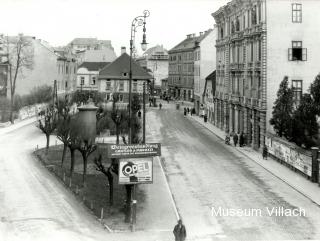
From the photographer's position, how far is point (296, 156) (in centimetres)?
2980

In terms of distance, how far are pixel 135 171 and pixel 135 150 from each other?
98 centimetres

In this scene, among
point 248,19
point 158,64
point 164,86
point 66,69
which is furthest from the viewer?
point 158,64

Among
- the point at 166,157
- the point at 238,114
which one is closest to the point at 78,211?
the point at 166,157

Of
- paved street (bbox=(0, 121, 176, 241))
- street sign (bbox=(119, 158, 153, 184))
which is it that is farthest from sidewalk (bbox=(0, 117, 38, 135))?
street sign (bbox=(119, 158, 153, 184))

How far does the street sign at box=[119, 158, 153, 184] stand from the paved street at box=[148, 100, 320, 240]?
9.20 feet

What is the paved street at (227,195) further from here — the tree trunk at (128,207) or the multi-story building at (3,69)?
the multi-story building at (3,69)

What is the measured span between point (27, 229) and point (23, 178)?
9.90 meters

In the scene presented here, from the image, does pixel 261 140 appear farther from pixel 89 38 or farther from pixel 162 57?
pixel 89 38

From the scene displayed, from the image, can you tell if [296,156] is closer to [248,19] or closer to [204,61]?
[248,19]

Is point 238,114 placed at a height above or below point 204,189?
above

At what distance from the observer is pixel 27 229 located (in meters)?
18.2

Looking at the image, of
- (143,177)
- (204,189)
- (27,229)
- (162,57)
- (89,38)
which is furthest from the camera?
(89,38)

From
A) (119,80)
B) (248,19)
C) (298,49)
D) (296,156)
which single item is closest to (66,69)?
(119,80)

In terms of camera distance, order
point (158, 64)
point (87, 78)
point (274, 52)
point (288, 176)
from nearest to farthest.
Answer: point (288, 176), point (274, 52), point (87, 78), point (158, 64)
